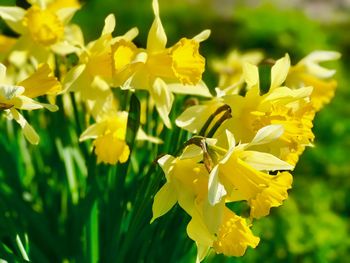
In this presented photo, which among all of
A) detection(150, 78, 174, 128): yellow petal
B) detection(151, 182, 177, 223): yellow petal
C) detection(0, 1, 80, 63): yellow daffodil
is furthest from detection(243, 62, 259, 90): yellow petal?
detection(0, 1, 80, 63): yellow daffodil

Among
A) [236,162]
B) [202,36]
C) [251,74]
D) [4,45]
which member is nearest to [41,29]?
[4,45]

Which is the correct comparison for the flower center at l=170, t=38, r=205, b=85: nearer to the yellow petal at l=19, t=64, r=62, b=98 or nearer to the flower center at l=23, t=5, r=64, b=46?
the yellow petal at l=19, t=64, r=62, b=98

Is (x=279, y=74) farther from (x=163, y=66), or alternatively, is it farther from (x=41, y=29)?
(x=41, y=29)

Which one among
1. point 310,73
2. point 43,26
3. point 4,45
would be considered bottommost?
point 310,73

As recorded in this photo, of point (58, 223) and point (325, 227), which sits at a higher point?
point (58, 223)

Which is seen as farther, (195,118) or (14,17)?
(14,17)

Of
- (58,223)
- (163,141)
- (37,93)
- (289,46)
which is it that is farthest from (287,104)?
(289,46)

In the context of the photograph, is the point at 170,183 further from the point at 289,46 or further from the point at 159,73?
the point at 289,46
